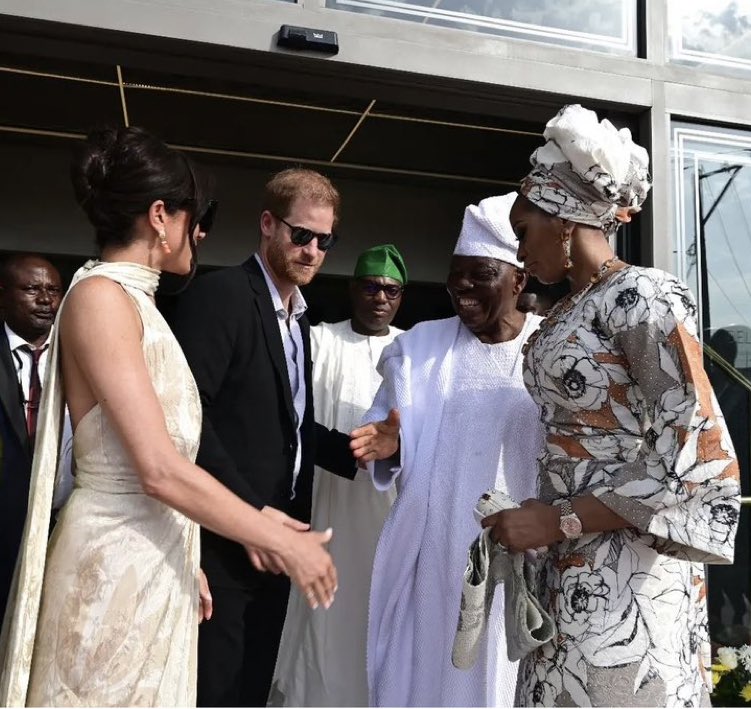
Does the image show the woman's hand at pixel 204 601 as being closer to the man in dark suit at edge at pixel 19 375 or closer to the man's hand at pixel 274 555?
the man's hand at pixel 274 555

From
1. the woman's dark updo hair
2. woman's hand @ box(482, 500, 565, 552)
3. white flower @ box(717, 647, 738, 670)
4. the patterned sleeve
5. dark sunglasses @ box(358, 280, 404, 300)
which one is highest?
dark sunglasses @ box(358, 280, 404, 300)

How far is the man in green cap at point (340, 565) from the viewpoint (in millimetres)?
4121

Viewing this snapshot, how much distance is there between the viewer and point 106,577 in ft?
6.17

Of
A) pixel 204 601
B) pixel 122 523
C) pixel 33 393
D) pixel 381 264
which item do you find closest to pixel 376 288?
→ pixel 381 264

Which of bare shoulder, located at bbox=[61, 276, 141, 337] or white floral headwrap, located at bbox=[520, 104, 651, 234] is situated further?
white floral headwrap, located at bbox=[520, 104, 651, 234]

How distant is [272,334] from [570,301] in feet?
3.12

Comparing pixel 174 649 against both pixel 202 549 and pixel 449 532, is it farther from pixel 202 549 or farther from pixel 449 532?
pixel 449 532

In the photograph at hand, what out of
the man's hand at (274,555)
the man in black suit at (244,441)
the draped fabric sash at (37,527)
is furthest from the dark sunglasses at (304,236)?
the man's hand at (274,555)

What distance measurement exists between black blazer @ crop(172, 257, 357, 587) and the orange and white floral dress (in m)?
0.91

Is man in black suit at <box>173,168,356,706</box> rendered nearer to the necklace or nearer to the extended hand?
the extended hand

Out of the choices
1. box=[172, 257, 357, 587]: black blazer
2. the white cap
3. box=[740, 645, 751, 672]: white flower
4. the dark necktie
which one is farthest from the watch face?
the dark necktie

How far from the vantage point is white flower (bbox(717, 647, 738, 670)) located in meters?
3.55

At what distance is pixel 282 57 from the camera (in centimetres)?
320

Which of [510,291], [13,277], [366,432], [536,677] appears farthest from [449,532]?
[13,277]
